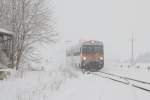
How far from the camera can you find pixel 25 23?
2845 cm

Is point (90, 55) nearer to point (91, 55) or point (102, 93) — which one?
point (91, 55)

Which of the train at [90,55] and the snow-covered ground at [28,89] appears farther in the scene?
the train at [90,55]

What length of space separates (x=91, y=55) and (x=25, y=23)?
9.11 m

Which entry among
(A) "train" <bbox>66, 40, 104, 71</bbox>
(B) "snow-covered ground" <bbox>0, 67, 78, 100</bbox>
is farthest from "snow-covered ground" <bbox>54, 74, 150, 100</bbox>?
(A) "train" <bbox>66, 40, 104, 71</bbox>

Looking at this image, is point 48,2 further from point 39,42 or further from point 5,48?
point 5,48

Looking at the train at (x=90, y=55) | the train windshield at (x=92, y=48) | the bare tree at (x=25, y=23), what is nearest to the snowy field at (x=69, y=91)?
the bare tree at (x=25, y=23)

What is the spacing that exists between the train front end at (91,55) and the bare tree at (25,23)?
16.4 ft

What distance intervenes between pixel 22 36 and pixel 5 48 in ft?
6.52

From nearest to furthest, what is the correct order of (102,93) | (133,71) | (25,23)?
(102,93)
(25,23)
(133,71)

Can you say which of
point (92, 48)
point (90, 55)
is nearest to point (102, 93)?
point (90, 55)

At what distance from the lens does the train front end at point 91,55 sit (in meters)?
33.5

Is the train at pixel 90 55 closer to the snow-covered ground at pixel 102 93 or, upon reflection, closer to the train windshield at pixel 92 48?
the train windshield at pixel 92 48

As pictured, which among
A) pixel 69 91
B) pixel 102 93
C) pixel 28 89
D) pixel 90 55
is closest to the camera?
pixel 102 93

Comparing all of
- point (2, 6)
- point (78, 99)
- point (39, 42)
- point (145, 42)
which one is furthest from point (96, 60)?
point (145, 42)
